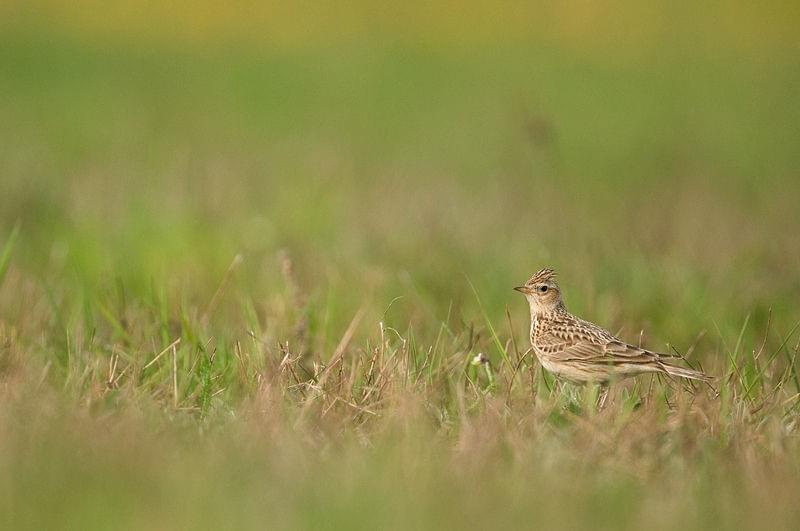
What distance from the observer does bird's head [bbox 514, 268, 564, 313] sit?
5.56m

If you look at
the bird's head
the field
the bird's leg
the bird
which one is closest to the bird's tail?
the bird

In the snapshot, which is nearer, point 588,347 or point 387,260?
point 588,347

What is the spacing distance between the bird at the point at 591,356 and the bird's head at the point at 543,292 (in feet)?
0.61

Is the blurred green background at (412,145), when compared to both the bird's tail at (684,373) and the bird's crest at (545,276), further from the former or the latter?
the bird's tail at (684,373)

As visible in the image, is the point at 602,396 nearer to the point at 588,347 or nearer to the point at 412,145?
the point at 588,347

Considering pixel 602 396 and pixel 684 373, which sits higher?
pixel 684 373

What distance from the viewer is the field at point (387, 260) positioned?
348 centimetres

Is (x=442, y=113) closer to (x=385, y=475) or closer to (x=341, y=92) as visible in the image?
(x=341, y=92)

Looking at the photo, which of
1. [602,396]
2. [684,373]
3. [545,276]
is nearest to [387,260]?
[545,276]

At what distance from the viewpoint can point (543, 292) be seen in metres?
5.58

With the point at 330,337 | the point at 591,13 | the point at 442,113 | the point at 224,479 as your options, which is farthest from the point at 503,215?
the point at 591,13

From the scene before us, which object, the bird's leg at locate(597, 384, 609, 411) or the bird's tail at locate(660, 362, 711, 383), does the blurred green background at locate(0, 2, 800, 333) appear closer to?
the bird's leg at locate(597, 384, 609, 411)

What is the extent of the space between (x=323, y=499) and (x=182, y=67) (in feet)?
41.3

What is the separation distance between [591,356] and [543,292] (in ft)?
2.04
